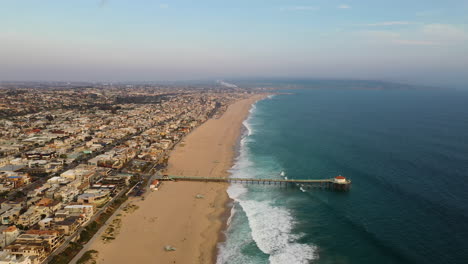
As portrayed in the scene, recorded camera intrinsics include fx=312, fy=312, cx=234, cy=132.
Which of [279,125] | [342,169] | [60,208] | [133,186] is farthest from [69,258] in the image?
[279,125]

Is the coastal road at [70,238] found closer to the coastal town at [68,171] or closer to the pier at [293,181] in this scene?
the coastal town at [68,171]

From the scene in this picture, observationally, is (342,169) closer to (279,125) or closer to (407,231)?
(407,231)

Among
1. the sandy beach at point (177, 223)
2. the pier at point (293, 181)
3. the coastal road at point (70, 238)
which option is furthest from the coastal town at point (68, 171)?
the pier at point (293, 181)

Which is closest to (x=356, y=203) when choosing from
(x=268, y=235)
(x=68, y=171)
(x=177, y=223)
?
(x=268, y=235)

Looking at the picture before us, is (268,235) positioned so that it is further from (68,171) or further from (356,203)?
(68,171)

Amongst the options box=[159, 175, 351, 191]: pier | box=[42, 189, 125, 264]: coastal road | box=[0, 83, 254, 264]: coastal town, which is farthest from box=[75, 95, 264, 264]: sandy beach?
box=[0, 83, 254, 264]: coastal town
